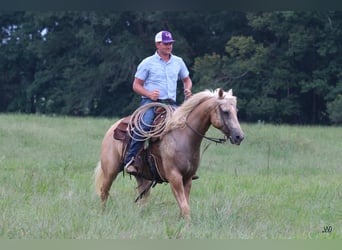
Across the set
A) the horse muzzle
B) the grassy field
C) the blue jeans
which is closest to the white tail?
the grassy field

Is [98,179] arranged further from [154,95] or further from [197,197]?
[154,95]

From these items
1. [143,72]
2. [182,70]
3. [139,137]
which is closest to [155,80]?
[143,72]

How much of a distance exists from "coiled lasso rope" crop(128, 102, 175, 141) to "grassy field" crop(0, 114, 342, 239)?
97cm

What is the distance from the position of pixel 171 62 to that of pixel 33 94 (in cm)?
4283

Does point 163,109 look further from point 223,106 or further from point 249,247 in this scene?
point 249,247

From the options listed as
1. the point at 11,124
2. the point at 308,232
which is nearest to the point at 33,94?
the point at 11,124

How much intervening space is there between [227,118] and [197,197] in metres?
2.61

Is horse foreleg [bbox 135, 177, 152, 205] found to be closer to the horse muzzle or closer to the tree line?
the horse muzzle

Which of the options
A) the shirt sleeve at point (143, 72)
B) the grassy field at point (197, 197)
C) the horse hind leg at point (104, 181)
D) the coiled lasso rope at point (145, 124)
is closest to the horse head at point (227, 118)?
the coiled lasso rope at point (145, 124)

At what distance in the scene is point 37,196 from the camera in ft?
29.3

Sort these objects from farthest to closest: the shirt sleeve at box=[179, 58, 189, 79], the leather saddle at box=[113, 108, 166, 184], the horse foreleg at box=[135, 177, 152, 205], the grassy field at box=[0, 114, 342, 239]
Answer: the horse foreleg at box=[135, 177, 152, 205] → the shirt sleeve at box=[179, 58, 189, 79] → the leather saddle at box=[113, 108, 166, 184] → the grassy field at box=[0, 114, 342, 239]

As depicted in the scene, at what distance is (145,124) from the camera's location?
8227mm

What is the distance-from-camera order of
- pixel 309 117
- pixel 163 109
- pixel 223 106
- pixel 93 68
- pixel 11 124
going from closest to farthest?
pixel 223 106 < pixel 163 109 < pixel 11 124 < pixel 309 117 < pixel 93 68

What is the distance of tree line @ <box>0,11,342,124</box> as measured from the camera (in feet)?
123
